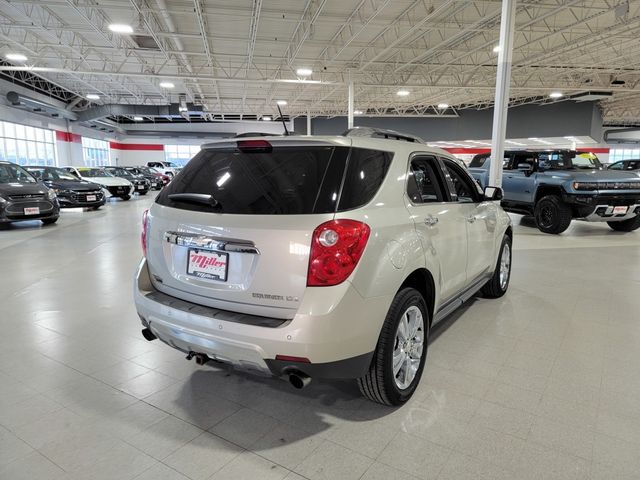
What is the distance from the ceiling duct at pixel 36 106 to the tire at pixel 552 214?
21193mm

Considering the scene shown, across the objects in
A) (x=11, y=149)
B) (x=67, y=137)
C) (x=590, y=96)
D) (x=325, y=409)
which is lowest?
(x=325, y=409)

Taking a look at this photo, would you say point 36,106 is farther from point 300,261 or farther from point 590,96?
point 590,96

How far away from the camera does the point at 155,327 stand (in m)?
2.26

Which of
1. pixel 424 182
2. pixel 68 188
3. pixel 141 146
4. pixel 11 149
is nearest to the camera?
pixel 424 182

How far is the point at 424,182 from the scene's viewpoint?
2.76m

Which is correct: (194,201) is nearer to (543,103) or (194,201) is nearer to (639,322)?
(639,322)

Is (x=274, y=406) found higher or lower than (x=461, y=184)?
lower

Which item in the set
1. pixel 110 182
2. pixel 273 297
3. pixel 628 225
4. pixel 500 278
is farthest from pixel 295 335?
pixel 110 182

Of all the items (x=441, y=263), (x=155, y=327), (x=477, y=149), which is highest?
(x=477, y=149)

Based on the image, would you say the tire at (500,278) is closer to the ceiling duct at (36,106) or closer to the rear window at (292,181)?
the rear window at (292,181)

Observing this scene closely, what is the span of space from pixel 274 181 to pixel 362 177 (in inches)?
17.1

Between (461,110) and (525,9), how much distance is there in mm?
16571

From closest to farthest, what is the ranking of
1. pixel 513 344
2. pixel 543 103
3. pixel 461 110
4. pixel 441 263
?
pixel 441 263
pixel 513 344
pixel 543 103
pixel 461 110

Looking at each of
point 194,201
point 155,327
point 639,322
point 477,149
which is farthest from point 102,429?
point 477,149
